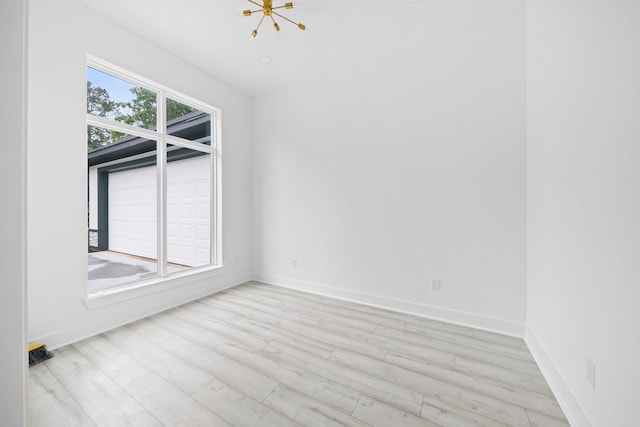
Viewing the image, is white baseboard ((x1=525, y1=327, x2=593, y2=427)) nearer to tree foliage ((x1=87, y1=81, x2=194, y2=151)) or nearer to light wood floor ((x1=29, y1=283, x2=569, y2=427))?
light wood floor ((x1=29, y1=283, x2=569, y2=427))

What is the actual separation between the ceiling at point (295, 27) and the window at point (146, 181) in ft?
1.85

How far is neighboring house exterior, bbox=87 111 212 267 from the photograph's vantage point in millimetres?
2561

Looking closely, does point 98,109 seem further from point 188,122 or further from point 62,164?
point 188,122

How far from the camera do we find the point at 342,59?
10.1 ft

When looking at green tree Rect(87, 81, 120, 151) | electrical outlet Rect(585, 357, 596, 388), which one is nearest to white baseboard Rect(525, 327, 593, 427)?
electrical outlet Rect(585, 357, 596, 388)

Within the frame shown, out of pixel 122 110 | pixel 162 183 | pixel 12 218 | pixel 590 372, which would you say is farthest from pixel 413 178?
pixel 122 110

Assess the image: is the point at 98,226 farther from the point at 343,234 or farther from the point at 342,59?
the point at 342,59

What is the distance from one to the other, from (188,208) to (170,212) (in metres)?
0.30

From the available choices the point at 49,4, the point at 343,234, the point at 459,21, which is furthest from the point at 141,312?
the point at 459,21

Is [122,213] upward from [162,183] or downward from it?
downward

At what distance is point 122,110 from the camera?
2635 mm

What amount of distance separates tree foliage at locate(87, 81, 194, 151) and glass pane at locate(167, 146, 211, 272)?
44 centimetres

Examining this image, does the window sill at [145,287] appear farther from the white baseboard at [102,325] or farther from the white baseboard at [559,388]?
the white baseboard at [559,388]

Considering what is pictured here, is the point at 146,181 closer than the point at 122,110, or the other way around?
the point at 122,110
